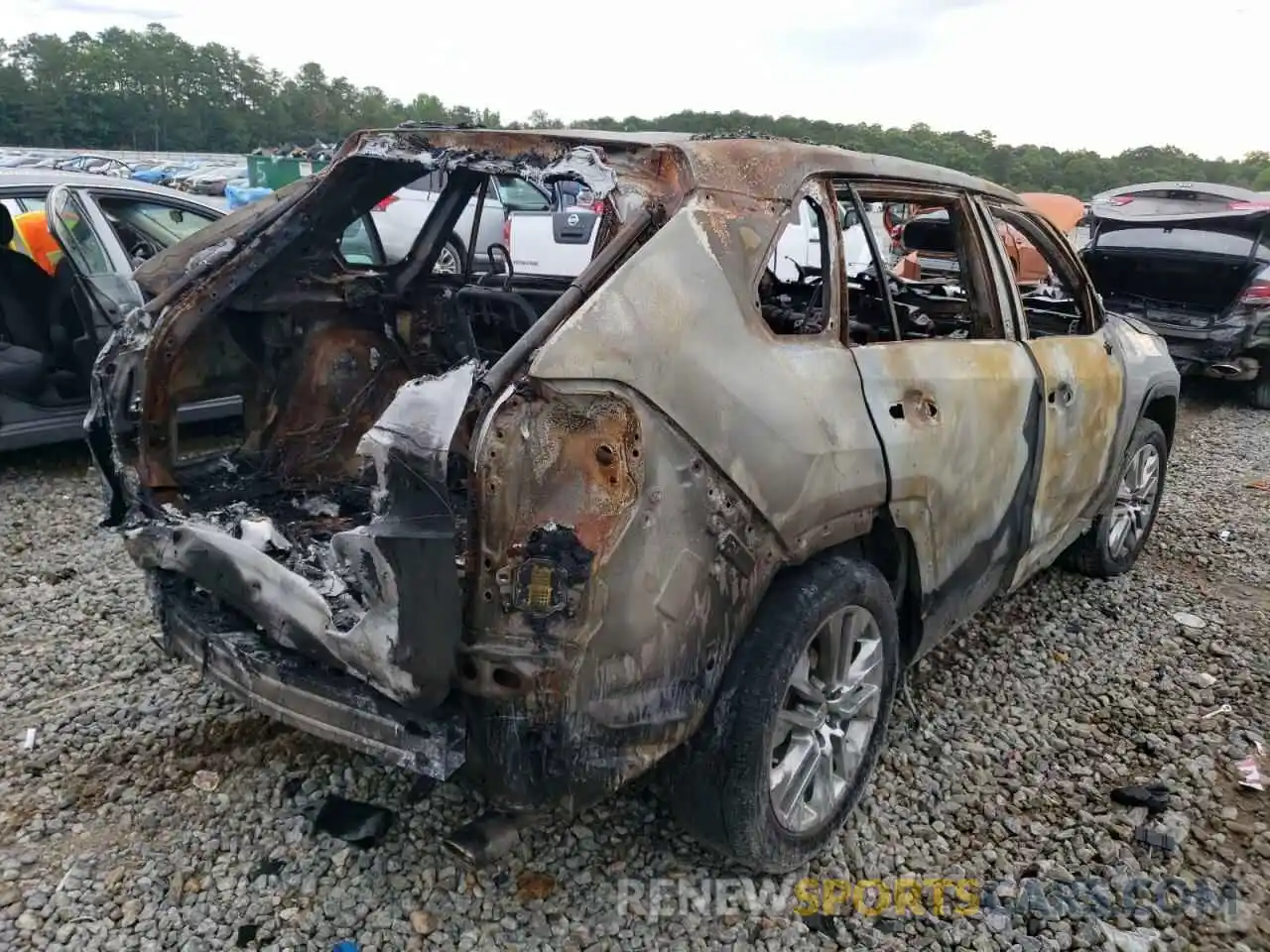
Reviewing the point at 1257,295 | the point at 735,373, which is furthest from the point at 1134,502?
the point at 1257,295

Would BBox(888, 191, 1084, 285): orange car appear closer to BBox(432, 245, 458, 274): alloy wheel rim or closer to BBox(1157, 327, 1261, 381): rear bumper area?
BBox(1157, 327, 1261, 381): rear bumper area

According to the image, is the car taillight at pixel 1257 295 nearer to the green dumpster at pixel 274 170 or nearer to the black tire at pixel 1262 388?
the black tire at pixel 1262 388

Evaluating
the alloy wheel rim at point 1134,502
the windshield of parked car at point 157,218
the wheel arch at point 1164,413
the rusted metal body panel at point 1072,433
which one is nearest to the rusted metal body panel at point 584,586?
the rusted metal body panel at point 1072,433

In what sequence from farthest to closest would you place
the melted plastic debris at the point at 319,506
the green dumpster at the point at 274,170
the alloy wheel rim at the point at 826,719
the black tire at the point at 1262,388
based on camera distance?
the green dumpster at the point at 274,170 → the black tire at the point at 1262,388 → the melted plastic debris at the point at 319,506 → the alloy wheel rim at the point at 826,719

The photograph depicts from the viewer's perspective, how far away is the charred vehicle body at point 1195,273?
8352 millimetres

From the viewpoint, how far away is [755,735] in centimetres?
229

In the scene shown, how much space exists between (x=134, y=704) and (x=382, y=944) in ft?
5.03

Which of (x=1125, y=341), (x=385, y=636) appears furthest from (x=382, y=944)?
(x=1125, y=341)

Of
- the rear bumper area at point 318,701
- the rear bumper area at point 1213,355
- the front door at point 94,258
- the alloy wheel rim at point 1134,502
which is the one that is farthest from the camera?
the rear bumper area at point 1213,355

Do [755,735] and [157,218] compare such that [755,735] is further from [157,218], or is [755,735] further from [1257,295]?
[1257,295]

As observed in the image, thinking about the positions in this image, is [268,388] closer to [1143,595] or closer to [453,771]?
[453,771]

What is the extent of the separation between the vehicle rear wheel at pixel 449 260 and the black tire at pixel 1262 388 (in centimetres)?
813

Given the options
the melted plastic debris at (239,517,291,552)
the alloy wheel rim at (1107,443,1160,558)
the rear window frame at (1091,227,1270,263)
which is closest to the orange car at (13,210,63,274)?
the melted plastic debris at (239,517,291,552)

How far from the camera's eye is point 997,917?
2.52m
